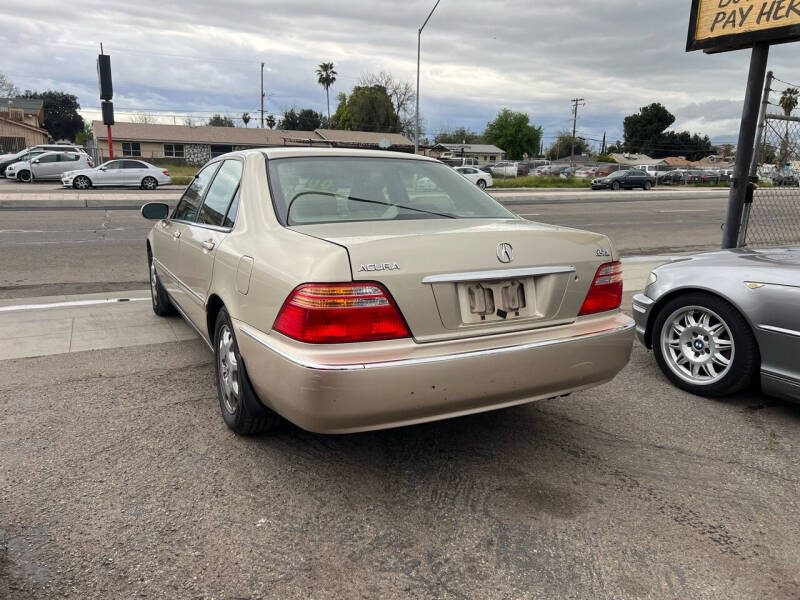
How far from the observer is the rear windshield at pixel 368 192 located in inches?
131

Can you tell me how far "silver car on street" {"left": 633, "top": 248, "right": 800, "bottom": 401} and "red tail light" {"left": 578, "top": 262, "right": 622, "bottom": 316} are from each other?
3.65ft

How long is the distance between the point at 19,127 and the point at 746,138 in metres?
61.9

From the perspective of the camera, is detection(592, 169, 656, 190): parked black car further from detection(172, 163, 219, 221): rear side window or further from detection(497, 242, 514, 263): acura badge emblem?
detection(497, 242, 514, 263): acura badge emblem

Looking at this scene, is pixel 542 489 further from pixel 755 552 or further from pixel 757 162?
pixel 757 162

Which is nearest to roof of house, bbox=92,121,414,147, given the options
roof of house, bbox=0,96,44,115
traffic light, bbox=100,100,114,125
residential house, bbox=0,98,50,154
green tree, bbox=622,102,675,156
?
residential house, bbox=0,98,50,154

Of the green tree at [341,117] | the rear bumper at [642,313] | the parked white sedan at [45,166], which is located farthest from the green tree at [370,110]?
the rear bumper at [642,313]

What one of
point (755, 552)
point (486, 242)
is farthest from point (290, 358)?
point (755, 552)

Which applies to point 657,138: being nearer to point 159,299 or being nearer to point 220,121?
point 220,121

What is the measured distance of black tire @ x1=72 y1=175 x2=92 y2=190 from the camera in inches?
984

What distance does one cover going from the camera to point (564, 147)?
4909 inches

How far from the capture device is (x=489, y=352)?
2766mm

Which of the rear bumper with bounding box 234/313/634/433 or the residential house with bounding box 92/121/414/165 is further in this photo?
the residential house with bounding box 92/121/414/165

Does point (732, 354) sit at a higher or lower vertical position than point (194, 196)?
lower

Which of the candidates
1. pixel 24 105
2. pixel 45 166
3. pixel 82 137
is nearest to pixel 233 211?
pixel 45 166
